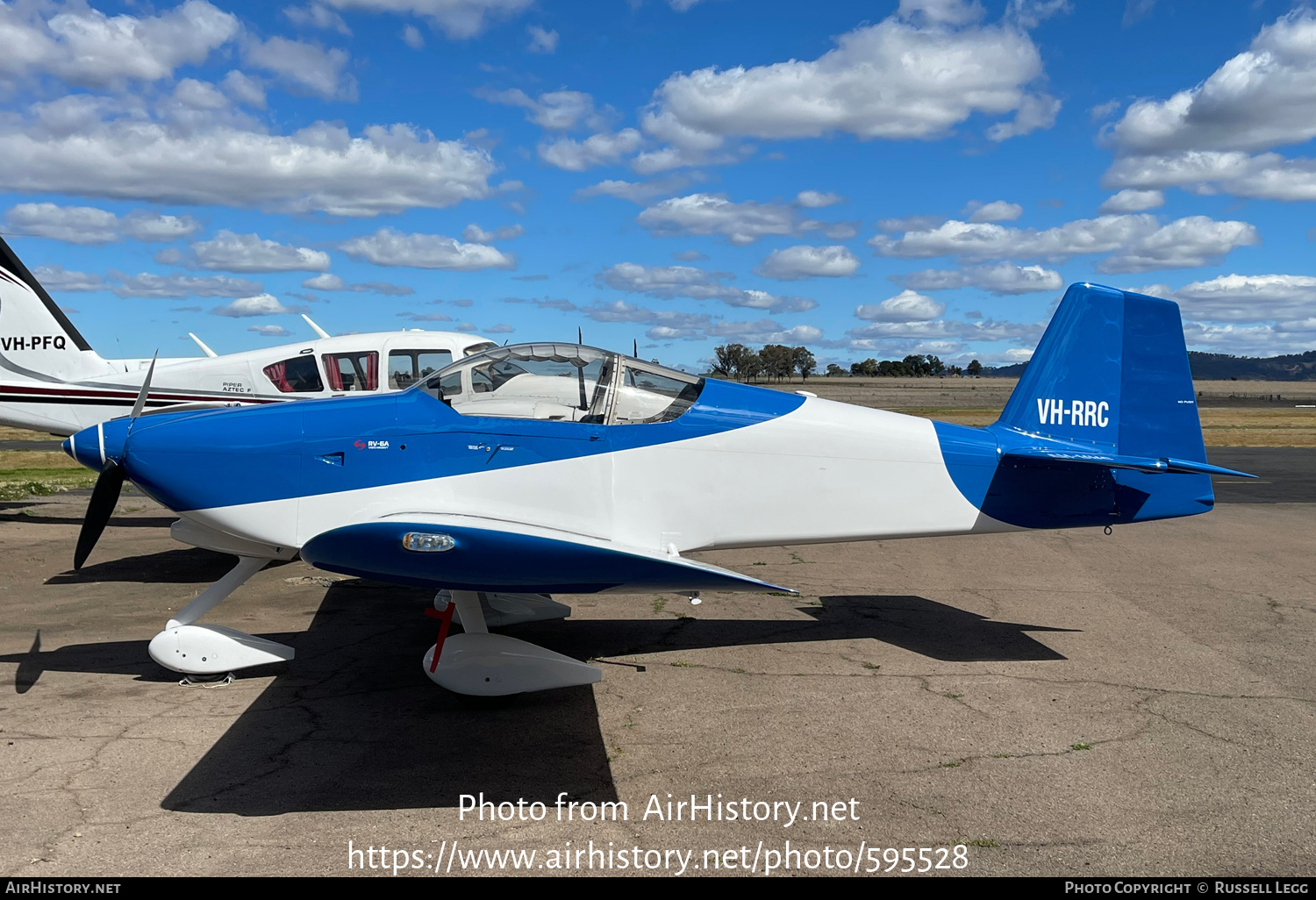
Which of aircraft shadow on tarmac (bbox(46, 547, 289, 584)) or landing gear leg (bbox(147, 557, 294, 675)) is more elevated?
landing gear leg (bbox(147, 557, 294, 675))

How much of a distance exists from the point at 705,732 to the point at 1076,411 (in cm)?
390

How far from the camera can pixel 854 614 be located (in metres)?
7.33

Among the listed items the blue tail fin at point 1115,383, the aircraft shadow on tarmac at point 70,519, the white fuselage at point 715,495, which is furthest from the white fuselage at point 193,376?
the blue tail fin at point 1115,383

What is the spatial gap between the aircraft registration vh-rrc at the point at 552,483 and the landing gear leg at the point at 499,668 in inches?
0.5

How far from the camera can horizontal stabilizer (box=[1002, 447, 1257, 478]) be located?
5.72 m

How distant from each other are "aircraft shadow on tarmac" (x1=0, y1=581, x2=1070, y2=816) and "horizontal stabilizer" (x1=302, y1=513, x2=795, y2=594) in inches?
36.7

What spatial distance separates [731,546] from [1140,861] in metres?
2.85

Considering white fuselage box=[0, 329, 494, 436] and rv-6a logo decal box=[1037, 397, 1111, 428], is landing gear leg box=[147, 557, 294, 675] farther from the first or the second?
rv-6a logo decal box=[1037, 397, 1111, 428]

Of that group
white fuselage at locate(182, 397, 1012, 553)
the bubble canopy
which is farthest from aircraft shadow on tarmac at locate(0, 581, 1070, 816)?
the bubble canopy

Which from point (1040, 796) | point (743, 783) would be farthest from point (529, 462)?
point (1040, 796)

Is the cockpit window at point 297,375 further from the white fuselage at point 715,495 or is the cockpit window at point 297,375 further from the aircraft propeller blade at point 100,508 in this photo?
the white fuselage at point 715,495

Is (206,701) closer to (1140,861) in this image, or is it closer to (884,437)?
(884,437)

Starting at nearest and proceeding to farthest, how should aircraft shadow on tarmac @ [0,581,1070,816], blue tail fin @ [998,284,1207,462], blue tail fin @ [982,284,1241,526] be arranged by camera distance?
→ aircraft shadow on tarmac @ [0,581,1070,816] → blue tail fin @ [982,284,1241,526] → blue tail fin @ [998,284,1207,462]

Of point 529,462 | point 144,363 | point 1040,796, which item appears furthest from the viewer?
point 144,363
